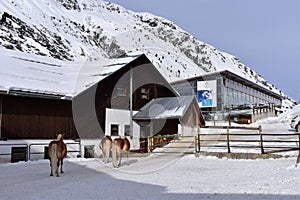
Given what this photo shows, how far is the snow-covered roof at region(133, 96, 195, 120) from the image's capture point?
2491cm

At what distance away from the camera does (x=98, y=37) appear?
124 metres

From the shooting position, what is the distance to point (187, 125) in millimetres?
27141

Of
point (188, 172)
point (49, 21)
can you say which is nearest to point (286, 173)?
point (188, 172)

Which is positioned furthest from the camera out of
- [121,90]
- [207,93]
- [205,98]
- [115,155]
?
[207,93]

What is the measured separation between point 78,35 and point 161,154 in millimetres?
92980

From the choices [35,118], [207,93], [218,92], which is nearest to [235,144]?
[35,118]

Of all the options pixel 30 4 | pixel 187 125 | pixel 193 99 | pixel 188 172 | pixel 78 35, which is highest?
pixel 30 4

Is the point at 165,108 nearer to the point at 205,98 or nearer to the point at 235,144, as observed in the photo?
the point at 235,144

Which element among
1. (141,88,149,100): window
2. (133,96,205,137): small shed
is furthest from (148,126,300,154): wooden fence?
(141,88,149,100): window

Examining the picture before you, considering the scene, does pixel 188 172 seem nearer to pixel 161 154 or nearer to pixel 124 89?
pixel 161 154

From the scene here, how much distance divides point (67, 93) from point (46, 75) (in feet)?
11.9

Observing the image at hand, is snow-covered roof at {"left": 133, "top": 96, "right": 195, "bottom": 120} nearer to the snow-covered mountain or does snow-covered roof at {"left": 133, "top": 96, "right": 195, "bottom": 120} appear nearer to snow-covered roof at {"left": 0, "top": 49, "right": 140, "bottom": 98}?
snow-covered roof at {"left": 0, "top": 49, "right": 140, "bottom": 98}

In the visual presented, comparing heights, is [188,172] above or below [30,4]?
below

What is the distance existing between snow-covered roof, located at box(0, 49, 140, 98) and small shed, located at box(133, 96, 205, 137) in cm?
405
